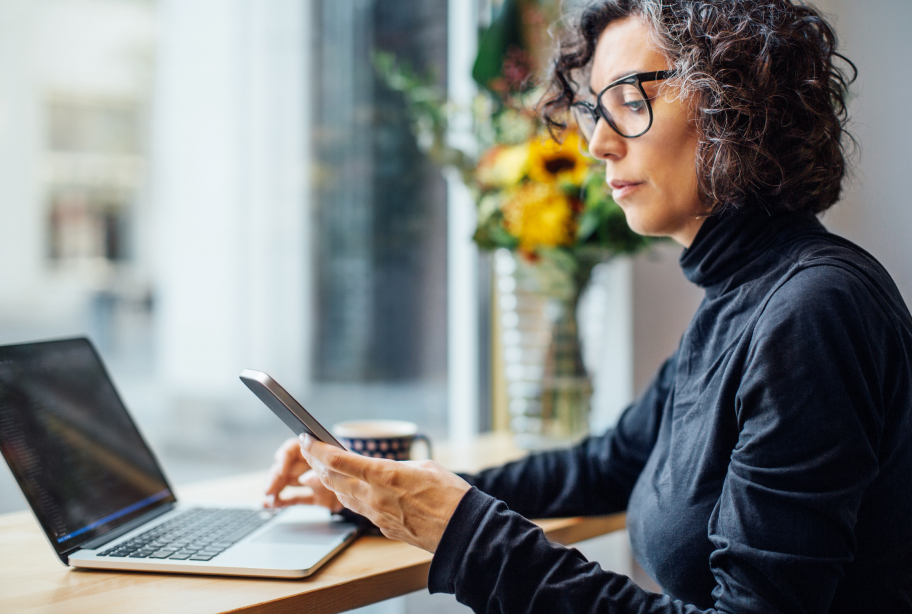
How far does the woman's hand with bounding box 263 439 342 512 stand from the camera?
87 cm

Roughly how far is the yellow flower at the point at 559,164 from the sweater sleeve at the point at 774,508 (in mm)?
596

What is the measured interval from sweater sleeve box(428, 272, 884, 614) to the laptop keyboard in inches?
10.8

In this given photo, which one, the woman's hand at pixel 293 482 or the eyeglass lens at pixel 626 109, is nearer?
the eyeglass lens at pixel 626 109

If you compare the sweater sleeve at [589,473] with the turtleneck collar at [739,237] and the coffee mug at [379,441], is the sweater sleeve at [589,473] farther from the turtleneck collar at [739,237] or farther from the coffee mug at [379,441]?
the turtleneck collar at [739,237]

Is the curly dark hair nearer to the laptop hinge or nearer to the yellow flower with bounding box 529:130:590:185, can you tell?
the yellow flower with bounding box 529:130:590:185

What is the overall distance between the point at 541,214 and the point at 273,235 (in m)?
0.85

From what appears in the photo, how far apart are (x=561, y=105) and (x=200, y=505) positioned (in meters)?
0.76

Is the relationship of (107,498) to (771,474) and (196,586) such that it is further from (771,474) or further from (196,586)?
(771,474)

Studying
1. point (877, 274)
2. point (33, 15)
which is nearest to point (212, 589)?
point (877, 274)

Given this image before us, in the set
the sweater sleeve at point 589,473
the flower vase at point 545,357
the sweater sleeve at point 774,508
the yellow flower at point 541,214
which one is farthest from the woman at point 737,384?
the flower vase at point 545,357

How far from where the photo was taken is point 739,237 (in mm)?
736

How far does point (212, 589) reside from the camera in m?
0.66

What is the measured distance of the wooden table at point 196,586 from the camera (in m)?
0.63

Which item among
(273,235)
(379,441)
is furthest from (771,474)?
(273,235)
